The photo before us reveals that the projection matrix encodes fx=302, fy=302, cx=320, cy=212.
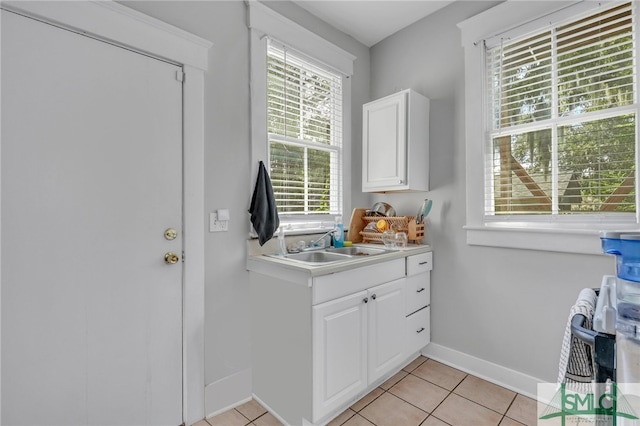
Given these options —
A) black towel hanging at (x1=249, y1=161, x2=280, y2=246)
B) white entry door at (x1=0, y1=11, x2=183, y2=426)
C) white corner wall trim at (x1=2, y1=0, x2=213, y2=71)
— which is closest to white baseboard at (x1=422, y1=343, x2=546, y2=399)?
black towel hanging at (x1=249, y1=161, x2=280, y2=246)

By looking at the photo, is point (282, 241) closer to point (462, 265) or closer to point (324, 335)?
point (324, 335)

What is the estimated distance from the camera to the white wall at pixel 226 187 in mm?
1843

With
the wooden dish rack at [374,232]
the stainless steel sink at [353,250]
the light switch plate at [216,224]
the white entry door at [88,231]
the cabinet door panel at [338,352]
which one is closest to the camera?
the white entry door at [88,231]

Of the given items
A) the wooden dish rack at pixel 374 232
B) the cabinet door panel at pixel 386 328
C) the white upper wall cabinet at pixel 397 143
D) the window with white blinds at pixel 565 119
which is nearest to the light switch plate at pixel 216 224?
the cabinet door panel at pixel 386 328

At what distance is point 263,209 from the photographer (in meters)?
1.97

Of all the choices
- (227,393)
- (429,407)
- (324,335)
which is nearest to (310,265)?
(324,335)

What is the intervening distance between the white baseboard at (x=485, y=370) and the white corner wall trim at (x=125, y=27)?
8.76 feet

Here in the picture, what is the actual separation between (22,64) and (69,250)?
0.83 metres

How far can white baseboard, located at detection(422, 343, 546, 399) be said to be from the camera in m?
2.00

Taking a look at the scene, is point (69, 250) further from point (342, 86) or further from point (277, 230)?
point (342, 86)

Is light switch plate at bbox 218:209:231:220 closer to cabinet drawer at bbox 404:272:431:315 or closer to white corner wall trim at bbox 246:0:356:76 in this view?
white corner wall trim at bbox 246:0:356:76

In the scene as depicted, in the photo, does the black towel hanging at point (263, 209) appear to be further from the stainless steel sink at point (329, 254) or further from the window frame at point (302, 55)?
the stainless steel sink at point (329, 254)

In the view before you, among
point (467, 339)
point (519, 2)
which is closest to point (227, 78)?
point (519, 2)

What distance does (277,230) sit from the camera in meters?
2.14
